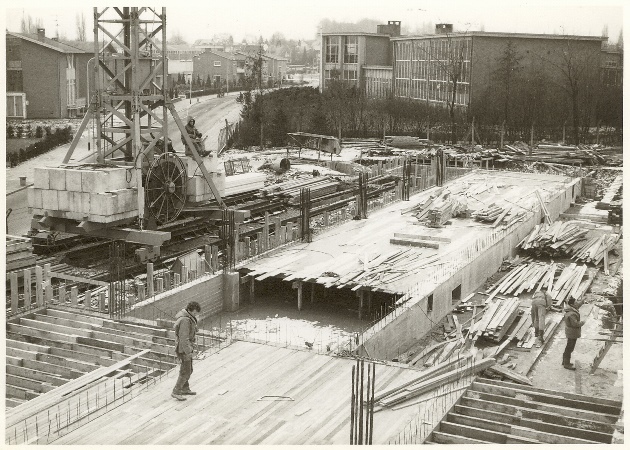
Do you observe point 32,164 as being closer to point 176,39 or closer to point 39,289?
point 39,289

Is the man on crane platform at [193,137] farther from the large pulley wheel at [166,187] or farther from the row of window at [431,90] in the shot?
the row of window at [431,90]

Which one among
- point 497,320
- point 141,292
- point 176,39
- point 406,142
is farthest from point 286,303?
point 176,39

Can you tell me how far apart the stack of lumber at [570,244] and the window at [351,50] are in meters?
43.5

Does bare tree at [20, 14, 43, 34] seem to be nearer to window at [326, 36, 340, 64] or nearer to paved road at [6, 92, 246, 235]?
paved road at [6, 92, 246, 235]

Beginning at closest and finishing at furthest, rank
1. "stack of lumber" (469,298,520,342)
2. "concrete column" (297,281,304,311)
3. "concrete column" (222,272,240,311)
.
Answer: "stack of lumber" (469,298,520,342) < "concrete column" (297,281,304,311) < "concrete column" (222,272,240,311)

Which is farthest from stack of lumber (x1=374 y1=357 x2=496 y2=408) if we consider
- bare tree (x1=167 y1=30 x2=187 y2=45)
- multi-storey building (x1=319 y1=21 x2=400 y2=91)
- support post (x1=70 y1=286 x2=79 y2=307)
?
bare tree (x1=167 y1=30 x2=187 y2=45)

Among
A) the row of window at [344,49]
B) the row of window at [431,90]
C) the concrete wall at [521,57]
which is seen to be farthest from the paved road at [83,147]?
the concrete wall at [521,57]

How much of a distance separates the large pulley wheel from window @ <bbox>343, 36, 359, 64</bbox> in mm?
47901

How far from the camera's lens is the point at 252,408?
12.4 meters

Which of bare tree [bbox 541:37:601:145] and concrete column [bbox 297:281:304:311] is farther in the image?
bare tree [bbox 541:37:601:145]

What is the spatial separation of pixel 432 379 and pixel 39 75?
36916mm

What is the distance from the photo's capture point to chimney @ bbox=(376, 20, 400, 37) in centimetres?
6994

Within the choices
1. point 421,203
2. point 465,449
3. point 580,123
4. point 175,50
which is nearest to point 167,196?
point 421,203

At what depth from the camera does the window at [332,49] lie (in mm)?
70188
